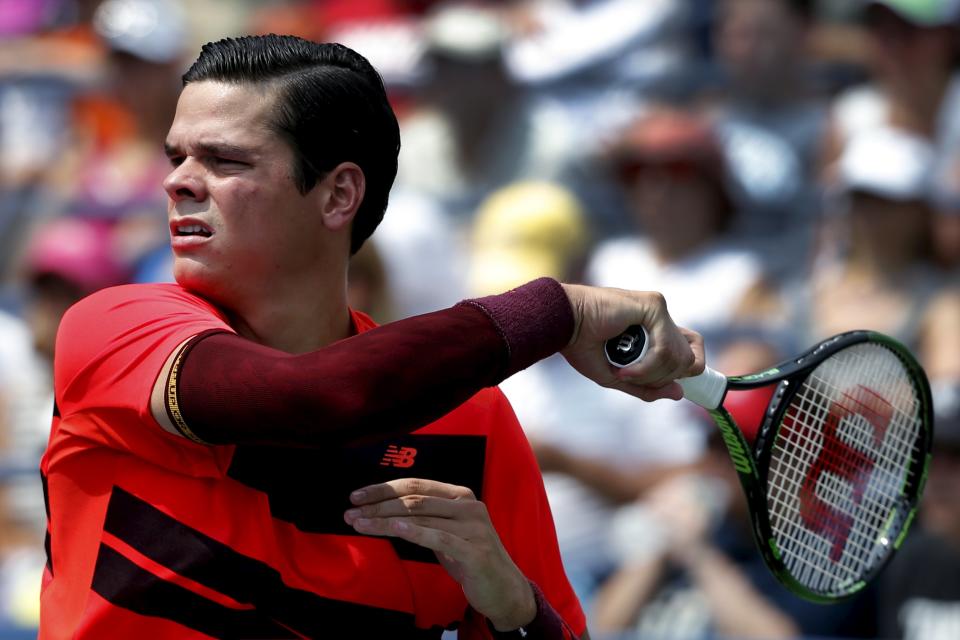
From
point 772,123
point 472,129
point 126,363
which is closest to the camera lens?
point 126,363

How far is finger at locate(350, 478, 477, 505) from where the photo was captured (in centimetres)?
215

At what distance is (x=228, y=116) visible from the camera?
227 centimetres

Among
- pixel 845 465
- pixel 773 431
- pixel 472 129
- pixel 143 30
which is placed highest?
pixel 773 431

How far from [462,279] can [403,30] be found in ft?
5.69

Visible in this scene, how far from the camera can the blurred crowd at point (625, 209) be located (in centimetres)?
490

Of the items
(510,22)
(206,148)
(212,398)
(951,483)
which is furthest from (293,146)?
(510,22)

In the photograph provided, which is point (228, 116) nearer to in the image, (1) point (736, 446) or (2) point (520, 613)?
(2) point (520, 613)

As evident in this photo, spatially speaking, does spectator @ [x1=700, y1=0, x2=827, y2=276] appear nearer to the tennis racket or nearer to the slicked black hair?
the tennis racket

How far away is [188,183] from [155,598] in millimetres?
601

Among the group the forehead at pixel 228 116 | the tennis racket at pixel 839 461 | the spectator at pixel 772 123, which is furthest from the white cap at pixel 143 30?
the forehead at pixel 228 116

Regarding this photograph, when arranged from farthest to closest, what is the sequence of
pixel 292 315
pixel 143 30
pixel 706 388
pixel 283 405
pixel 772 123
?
pixel 143 30
pixel 772 123
pixel 706 388
pixel 292 315
pixel 283 405

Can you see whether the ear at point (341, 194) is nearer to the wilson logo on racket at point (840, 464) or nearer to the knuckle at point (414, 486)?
the knuckle at point (414, 486)

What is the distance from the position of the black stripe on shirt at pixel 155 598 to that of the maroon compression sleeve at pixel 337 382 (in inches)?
10.4

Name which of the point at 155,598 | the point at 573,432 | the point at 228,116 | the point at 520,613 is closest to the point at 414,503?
the point at 520,613
